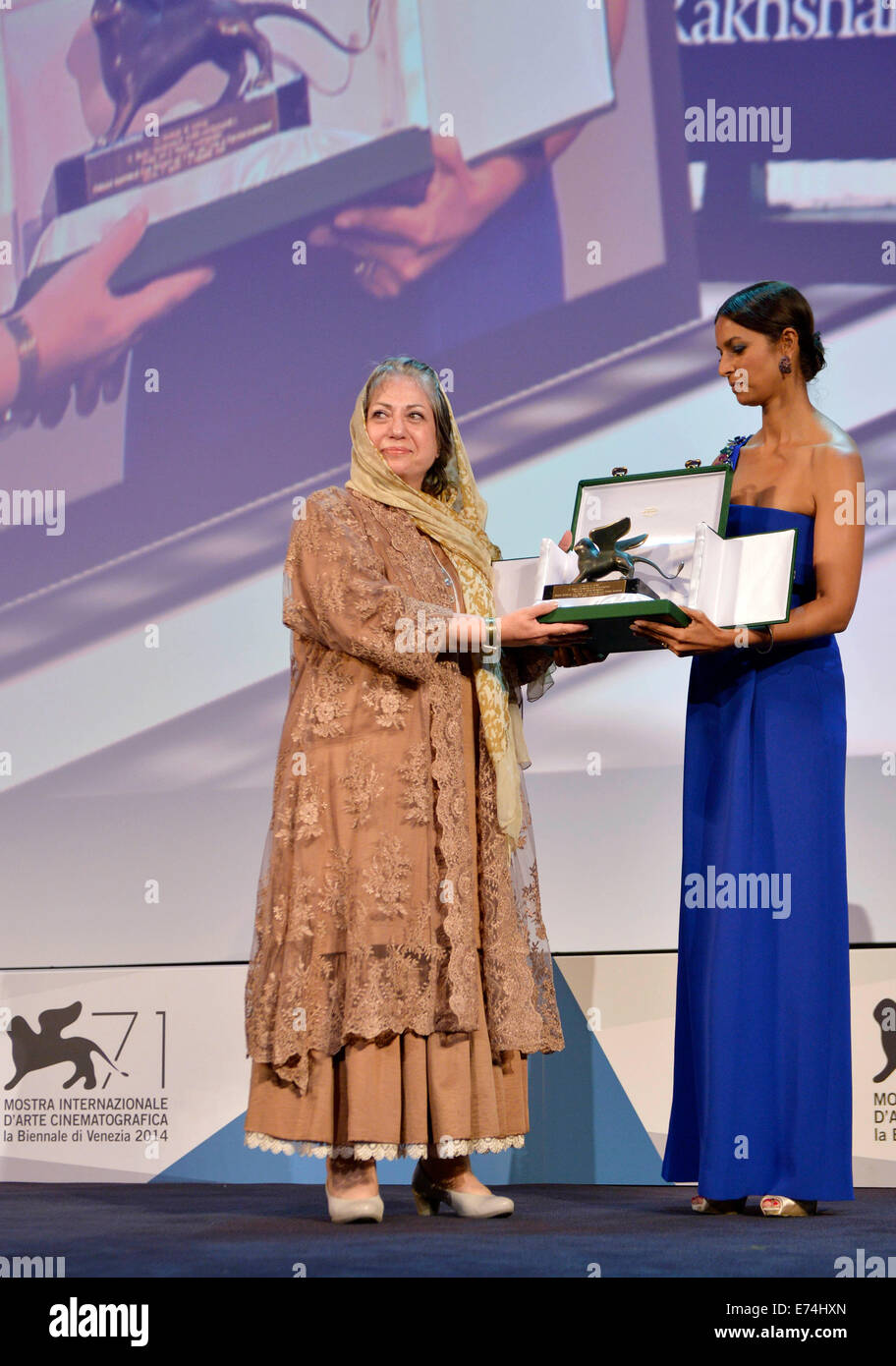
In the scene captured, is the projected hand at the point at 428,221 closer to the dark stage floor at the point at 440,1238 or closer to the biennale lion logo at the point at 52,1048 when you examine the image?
the biennale lion logo at the point at 52,1048

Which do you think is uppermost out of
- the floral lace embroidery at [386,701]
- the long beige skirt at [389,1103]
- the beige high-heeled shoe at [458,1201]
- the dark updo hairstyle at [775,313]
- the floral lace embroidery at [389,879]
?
the dark updo hairstyle at [775,313]

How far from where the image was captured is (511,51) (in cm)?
434

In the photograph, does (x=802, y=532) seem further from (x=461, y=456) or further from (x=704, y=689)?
(x=461, y=456)

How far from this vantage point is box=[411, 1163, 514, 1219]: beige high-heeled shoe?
2.75 metres

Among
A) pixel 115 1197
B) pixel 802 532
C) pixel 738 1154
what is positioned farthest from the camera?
pixel 115 1197

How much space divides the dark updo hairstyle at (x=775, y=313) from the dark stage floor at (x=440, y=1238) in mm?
1632

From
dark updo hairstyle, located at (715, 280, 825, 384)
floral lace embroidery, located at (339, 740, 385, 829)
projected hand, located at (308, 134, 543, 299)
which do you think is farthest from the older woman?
projected hand, located at (308, 134, 543, 299)

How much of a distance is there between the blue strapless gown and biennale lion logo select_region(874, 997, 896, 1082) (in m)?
0.68

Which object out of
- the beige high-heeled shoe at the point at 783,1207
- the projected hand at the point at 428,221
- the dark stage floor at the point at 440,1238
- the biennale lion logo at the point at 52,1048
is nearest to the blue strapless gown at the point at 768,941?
the beige high-heeled shoe at the point at 783,1207

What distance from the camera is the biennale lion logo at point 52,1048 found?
147 inches

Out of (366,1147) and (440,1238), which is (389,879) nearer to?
(366,1147)
